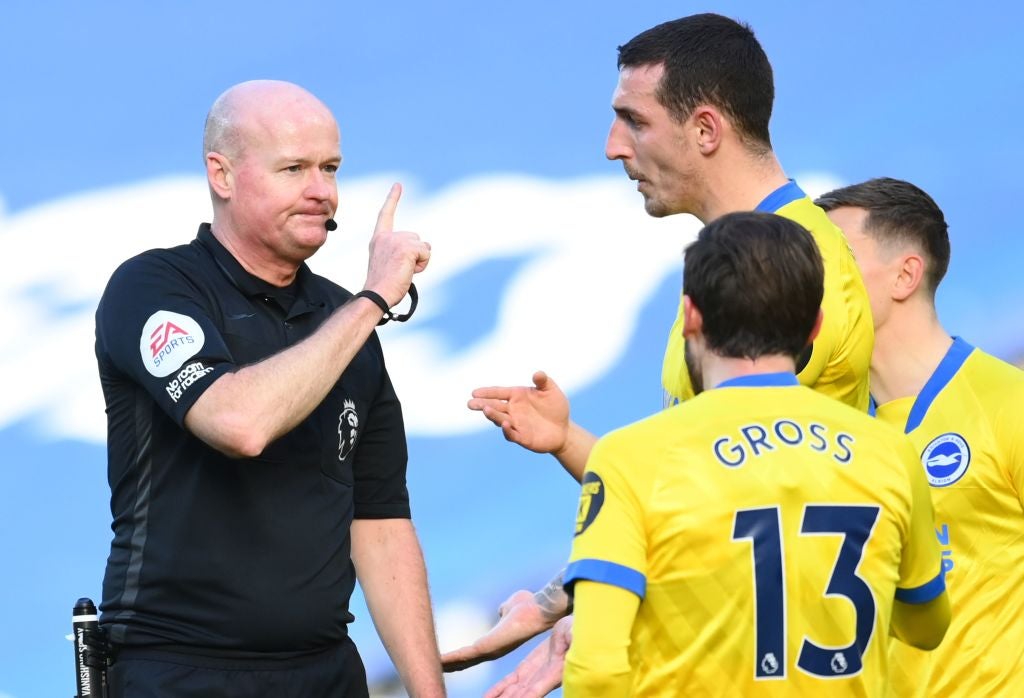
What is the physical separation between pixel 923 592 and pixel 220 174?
174cm

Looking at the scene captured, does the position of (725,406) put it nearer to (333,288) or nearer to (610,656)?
(610,656)

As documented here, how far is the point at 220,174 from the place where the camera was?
3180 millimetres

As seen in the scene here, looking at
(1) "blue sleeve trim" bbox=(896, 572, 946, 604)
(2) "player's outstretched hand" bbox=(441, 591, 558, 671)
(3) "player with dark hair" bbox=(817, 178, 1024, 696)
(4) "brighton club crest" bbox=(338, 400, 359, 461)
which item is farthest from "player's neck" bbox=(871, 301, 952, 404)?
A: (4) "brighton club crest" bbox=(338, 400, 359, 461)

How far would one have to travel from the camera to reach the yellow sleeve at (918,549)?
227 cm

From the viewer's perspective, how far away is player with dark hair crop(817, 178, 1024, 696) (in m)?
3.18

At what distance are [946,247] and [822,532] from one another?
176 cm

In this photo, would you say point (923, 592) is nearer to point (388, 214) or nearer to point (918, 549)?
point (918, 549)

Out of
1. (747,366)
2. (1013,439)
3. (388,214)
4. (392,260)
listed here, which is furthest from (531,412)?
(1013,439)

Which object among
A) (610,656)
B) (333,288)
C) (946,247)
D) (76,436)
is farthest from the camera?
(76,436)

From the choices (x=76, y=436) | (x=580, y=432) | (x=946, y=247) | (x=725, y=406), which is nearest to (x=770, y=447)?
(x=725, y=406)

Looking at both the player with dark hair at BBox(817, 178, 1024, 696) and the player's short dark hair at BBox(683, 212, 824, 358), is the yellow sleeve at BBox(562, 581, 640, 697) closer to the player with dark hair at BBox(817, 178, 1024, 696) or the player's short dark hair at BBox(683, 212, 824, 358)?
the player's short dark hair at BBox(683, 212, 824, 358)

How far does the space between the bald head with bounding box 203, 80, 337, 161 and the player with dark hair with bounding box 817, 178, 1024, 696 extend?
1419 mm

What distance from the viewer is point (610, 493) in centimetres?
212

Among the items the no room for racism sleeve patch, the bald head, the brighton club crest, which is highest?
the bald head
